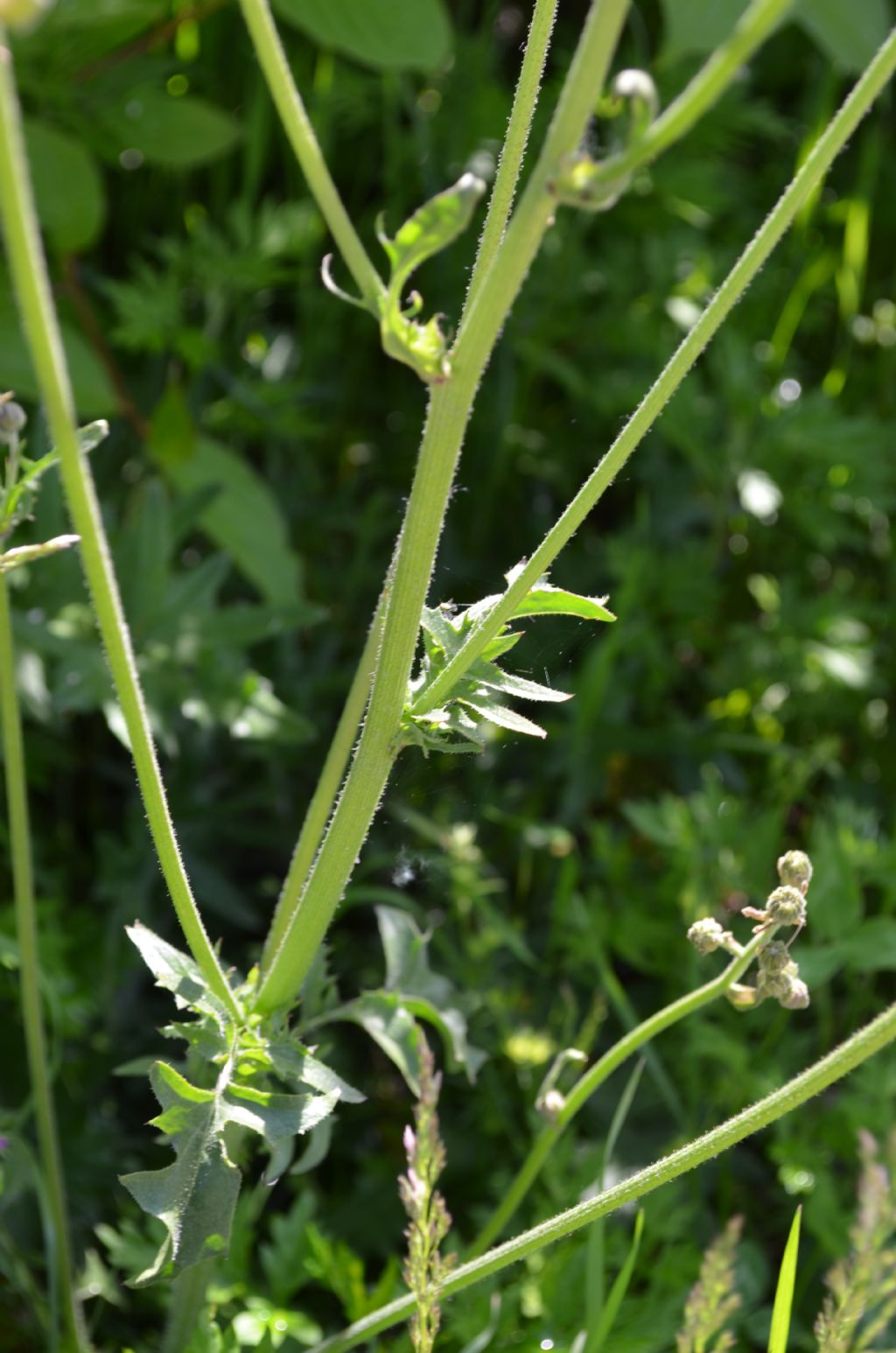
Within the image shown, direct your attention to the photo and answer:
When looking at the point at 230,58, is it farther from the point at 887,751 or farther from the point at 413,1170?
the point at 413,1170

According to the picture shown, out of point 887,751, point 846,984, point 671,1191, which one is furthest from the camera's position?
point 887,751

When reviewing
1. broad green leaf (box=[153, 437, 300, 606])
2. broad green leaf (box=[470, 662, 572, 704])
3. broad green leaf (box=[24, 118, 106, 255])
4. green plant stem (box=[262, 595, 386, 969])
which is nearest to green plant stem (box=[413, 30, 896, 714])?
broad green leaf (box=[470, 662, 572, 704])

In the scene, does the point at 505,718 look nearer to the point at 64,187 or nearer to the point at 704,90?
the point at 704,90

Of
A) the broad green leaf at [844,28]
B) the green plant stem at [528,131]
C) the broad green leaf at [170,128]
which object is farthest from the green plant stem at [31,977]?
the broad green leaf at [844,28]

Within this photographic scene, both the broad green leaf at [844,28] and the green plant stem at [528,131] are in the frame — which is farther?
the broad green leaf at [844,28]

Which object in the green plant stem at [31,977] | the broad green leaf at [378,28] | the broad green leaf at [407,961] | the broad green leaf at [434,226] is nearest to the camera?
the broad green leaf at [434,226]

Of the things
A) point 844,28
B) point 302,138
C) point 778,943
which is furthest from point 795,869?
point 844,28

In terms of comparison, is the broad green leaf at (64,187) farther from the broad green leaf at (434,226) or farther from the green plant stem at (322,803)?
the broad green leaf at (434,226)

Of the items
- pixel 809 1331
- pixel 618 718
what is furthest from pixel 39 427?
pixel 809 1331
